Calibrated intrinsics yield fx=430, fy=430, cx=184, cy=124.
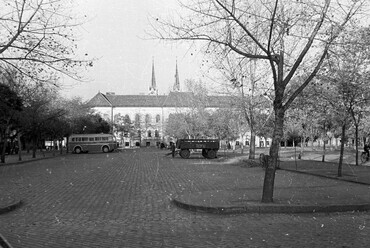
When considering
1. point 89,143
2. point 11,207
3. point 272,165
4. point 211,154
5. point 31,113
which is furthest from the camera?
point 89,143

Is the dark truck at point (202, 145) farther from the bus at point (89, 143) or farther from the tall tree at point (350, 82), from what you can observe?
the bus at point (89, 143)

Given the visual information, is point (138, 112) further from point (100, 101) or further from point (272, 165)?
point (272, 165)

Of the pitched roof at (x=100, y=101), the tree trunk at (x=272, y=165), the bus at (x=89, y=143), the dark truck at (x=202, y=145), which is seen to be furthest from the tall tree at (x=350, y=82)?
the pitched roof at (x=100, y=101)

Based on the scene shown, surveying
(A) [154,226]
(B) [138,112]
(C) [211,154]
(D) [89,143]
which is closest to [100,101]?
(B) [138,112]

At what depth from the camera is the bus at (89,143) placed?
6238 centimetres

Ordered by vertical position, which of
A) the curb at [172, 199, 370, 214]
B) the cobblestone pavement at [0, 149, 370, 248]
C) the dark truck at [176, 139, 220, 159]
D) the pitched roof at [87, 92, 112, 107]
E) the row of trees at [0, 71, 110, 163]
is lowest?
the cobblestone pavement at [0, 149, 370, 248]

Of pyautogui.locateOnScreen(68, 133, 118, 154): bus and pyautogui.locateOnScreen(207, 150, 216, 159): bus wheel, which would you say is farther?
pyautogui.locateOnScreen(68, 133, 118, 154): bus

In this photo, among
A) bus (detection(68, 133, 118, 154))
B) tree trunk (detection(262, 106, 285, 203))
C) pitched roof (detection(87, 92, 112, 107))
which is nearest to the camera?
tree trunk (detection(262, 106, 285, 203))

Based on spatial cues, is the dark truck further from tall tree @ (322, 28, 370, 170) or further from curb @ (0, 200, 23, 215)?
curb @ (0, 200, 23, 215)

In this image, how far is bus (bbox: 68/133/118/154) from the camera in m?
62.4

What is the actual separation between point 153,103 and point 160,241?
129m

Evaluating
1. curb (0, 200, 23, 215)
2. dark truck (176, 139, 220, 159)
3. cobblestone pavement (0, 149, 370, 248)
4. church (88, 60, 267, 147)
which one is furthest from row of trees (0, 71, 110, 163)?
church (88, 60, 267, 147)

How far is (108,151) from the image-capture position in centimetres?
6519

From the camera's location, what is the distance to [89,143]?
62688 mm
